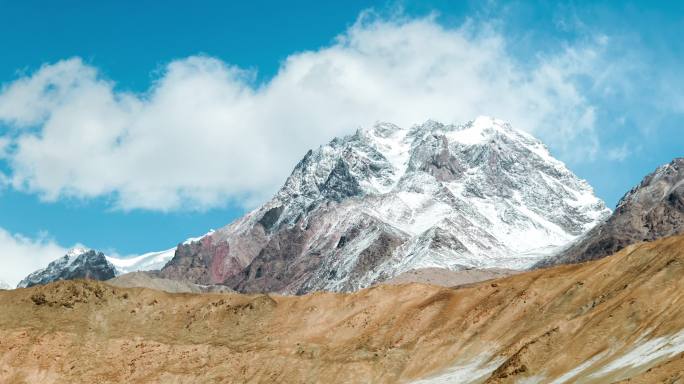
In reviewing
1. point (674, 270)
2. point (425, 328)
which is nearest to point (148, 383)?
point (425, 328)

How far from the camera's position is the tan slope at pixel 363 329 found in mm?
76500

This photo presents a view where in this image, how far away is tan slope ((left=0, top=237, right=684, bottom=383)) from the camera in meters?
76.5

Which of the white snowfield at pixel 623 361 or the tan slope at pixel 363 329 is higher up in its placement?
the tan slope at pixel 363 329

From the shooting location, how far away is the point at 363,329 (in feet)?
364

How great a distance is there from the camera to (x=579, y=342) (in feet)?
249

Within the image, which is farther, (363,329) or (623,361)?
(363,329)

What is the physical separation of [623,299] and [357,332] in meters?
38.6

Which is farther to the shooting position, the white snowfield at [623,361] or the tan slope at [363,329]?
the tan slope at [363,329]

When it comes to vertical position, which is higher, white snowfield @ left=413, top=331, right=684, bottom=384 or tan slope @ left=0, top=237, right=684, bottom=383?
tan slope @ left=0, top=237, right=684, bottom=383

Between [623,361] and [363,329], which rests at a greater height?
[363,329]

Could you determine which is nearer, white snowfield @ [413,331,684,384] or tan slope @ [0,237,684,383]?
white snowfield @ [413,331,684,384]

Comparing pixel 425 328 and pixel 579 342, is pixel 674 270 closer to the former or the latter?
pixel 579 342

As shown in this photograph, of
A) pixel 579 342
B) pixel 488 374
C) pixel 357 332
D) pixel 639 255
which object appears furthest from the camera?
pixel 357 332

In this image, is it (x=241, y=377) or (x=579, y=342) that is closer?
(x=579, y=342)
